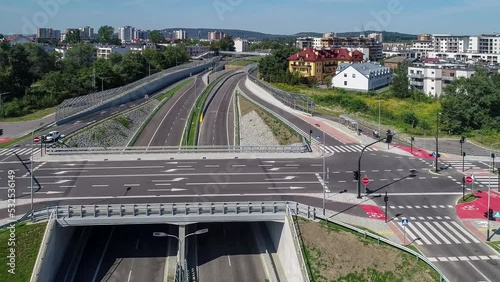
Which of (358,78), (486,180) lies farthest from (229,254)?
(358,78)

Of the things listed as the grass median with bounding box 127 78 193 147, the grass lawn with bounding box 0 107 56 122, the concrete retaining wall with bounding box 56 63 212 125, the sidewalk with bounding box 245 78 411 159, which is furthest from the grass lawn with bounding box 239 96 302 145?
the grass lawn with bounding box 0 107 56 122

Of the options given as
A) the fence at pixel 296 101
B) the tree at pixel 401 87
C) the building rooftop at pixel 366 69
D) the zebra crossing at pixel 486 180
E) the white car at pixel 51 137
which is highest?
the building rooftop at pixel 366 69

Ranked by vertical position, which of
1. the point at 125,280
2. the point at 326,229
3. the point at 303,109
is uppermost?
the point at 303,109

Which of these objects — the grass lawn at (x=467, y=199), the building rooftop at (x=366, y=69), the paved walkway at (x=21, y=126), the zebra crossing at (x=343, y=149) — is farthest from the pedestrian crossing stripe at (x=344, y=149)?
the building rooftop at (x=366, y=69)

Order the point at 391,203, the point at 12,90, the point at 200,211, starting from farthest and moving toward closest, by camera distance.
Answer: the point at 12,90 → the point at 391,203 → the point at 200,211

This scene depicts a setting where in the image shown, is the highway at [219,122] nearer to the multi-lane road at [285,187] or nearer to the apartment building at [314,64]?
the apartment building at [314,64]

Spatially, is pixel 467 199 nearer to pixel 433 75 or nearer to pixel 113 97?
pixel 113 97

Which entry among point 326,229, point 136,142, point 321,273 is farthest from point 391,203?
point 136,142

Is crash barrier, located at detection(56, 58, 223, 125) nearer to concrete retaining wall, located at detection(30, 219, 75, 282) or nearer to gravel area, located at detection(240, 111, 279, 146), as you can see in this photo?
gravel area, located at detection(240, 111, 279, 146)

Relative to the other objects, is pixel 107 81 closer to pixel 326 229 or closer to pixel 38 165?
pixel 38 165
